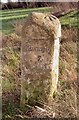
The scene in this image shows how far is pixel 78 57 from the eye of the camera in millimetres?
7617

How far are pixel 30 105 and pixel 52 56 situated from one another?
2.75ft

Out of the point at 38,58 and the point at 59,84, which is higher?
the point at 38,58

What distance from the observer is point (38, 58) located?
495cm

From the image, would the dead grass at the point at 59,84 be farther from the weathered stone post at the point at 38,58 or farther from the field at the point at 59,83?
the weathered stone post at the point at 38,58

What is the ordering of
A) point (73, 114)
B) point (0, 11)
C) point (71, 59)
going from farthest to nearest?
1. point (0, 11)
2. point (71, 59)
3. point (73, 114)

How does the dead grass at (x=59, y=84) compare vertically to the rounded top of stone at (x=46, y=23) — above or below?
below

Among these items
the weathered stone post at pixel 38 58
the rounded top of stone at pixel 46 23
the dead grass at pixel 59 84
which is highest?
the rounded top of stone at pixel 46 23

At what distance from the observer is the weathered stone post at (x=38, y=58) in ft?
16.1

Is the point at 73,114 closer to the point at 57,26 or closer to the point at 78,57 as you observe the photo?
the point at 57,26

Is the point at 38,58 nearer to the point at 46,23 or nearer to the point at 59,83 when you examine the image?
the point at 46,23

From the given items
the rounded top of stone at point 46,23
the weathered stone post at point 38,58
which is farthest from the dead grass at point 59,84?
the rounded top of stone at point 46,23

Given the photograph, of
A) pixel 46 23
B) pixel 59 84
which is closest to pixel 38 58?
pixel 46 23

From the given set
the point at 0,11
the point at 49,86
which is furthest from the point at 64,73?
the point at 0,11

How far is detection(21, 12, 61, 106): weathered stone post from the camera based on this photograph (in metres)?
4.91
